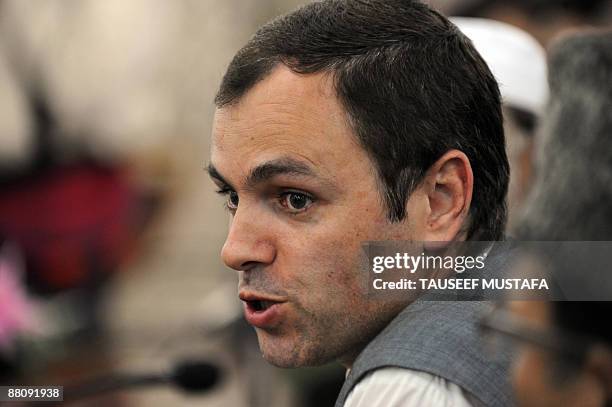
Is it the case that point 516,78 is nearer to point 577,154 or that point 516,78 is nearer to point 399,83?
point 399,83

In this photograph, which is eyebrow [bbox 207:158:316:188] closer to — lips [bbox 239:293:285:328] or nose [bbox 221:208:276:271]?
nose [bbox 221:208:276:271]

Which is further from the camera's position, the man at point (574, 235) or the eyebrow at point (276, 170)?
the eyebrow at point (276, 170)

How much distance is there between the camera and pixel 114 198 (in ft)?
35.7

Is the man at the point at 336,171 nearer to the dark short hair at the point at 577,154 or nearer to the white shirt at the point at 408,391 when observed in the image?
the white shirt at the point at 408,391

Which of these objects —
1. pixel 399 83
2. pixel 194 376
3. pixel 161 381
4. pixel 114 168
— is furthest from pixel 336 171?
pixel 114 168

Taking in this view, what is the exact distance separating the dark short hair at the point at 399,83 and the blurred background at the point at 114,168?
20.8ft

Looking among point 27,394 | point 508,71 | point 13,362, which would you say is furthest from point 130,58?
point 27,394

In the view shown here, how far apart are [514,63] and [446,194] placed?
99.3 inches

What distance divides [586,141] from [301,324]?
0.99 metres

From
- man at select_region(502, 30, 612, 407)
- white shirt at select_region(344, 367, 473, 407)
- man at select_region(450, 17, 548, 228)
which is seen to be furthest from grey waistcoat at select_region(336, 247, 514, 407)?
man at select_region(450, 17, 548, 228)

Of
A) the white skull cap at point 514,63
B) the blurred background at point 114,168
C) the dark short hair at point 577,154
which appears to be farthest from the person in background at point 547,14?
the dark short hair at point 577,154

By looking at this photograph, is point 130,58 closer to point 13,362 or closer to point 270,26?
point 13,362

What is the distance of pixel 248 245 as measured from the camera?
7.73ft

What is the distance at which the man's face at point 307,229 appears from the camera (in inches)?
92.8
